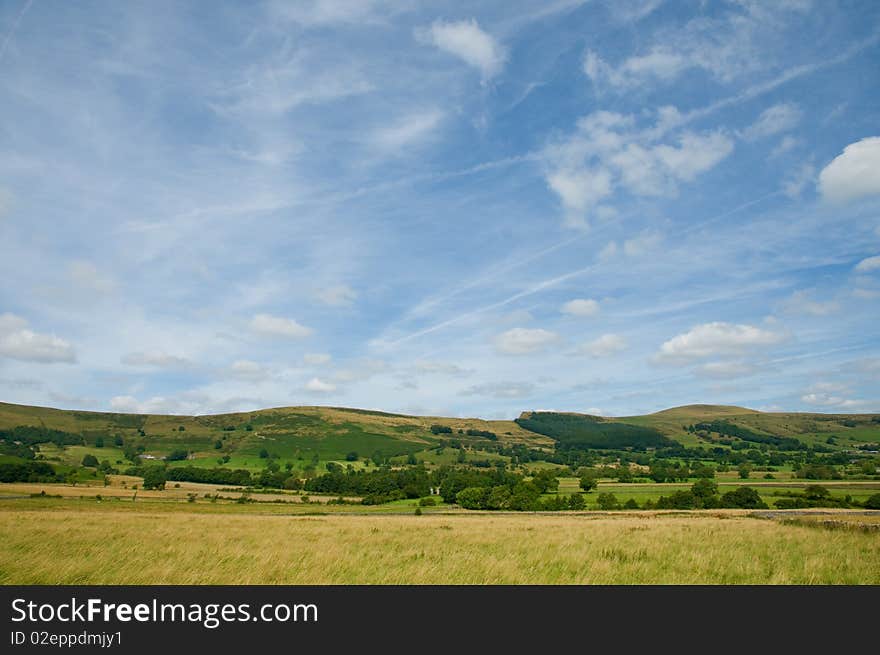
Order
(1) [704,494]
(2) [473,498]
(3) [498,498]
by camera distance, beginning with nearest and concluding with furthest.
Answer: (1) [704,494], (3) [498,498], (2) [473,498]

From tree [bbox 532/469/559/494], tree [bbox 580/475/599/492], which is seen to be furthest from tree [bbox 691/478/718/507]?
tree [bbox 532/469/559/494]

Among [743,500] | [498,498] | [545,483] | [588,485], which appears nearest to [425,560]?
[498,498]

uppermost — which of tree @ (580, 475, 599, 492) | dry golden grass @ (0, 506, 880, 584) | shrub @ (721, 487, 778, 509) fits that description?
dry golden grass @ (0, 506, 880, 584)

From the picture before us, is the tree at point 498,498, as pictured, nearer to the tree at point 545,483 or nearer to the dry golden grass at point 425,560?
the tree at point 545,483

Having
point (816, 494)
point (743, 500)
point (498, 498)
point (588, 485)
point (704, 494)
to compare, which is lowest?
point (588, 485)

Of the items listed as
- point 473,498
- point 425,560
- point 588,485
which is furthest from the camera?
point 588,485

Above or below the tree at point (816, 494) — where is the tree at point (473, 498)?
below

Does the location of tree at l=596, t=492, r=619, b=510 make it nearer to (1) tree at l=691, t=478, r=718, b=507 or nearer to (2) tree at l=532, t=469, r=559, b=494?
(1) tree at l=691, t=478, r=718, b=507

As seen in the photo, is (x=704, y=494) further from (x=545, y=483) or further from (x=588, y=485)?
(x=545, y=483)

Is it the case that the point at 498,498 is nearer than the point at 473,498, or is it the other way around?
the point at 498,498

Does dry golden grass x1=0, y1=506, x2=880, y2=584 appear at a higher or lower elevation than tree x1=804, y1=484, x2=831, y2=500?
higher

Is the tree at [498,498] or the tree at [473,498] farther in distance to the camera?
the tree at [473,498]

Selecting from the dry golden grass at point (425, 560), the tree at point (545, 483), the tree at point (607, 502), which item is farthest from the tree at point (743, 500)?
the dry golden grass at point (425, 560)
